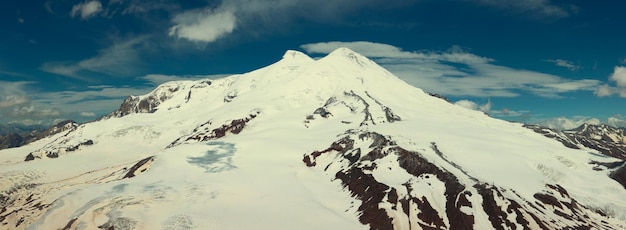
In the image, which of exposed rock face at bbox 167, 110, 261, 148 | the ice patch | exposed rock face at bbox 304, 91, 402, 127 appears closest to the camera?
the ice patch

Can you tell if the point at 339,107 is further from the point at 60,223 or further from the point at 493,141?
the point at 60,223

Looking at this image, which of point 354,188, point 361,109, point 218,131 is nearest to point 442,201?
point 354,188

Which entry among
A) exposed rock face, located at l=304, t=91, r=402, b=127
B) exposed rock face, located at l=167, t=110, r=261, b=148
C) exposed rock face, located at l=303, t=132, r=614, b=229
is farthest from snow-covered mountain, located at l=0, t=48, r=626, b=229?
exposed rock face, located at l=167, t=110, r=261, b=148

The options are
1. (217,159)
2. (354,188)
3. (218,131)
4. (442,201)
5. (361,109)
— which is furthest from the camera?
(218,131)

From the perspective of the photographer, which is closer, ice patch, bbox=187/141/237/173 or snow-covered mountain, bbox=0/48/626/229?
snow-covered mountain, bbox=0/48/626/229

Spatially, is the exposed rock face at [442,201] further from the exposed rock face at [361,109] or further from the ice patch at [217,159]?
the exposed rock face at [361,109]

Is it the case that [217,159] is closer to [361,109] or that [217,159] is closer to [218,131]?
[218,131]

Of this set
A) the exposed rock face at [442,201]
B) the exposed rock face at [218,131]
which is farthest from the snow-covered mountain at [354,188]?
the exposed rock face at [218,131]

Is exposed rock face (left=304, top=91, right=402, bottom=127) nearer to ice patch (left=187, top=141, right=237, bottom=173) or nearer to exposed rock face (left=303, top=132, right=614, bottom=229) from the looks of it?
ice patch (left=187, top=141, right=237, bottom=173)

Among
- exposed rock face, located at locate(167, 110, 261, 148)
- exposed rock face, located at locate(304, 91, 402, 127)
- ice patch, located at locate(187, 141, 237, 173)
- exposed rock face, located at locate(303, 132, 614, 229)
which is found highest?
exposed rock face, located at locate(304, 91, 402, 127)
